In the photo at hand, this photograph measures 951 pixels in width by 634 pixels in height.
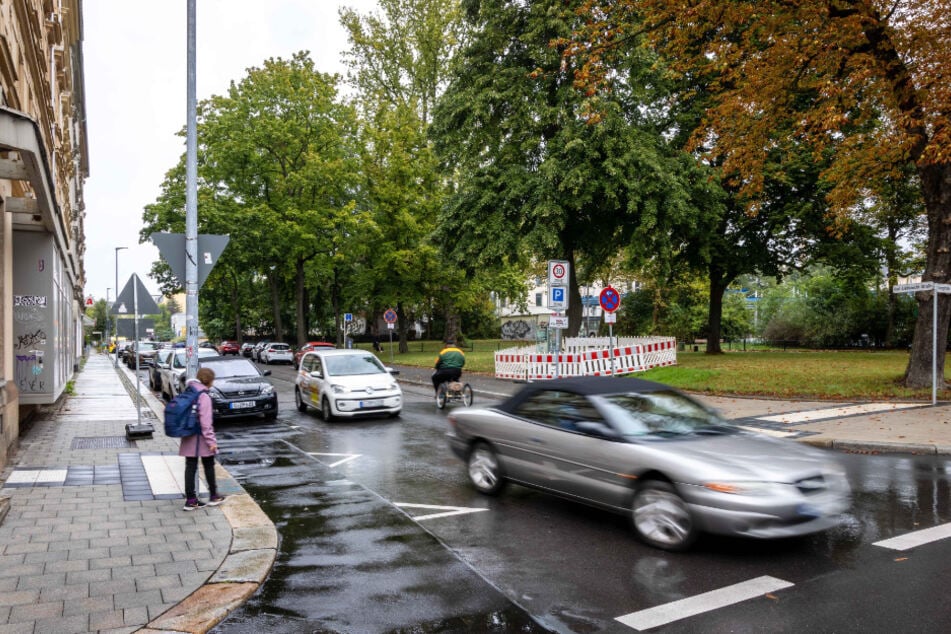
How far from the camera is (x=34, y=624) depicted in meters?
4.12

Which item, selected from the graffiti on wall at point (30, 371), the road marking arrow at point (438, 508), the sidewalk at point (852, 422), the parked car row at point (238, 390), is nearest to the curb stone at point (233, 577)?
the road marking arrow at point (438, 508)

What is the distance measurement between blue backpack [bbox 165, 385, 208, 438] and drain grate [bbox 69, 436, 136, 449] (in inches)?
197

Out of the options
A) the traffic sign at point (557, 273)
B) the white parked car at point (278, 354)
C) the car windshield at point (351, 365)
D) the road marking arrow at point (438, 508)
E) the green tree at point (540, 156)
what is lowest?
the white parked car at point (278, 354)

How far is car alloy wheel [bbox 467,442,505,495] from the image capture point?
7.51m

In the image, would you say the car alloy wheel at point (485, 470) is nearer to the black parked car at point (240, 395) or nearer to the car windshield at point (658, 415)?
the car windshield at point (658, 415)

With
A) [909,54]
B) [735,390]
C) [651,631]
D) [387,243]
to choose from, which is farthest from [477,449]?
[387,243]

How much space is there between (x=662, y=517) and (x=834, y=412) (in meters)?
10.1

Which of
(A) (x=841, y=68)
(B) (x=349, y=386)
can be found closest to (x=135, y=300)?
(B) (x=349, y=386)

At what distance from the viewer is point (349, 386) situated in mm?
14383

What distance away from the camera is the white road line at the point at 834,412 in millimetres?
13112

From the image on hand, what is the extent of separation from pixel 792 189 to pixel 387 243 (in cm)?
2148

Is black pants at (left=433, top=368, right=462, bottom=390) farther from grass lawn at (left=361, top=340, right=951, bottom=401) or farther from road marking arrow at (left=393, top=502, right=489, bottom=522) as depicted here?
road marking arrow at (left=393, top=502, right=489, bottom=522)

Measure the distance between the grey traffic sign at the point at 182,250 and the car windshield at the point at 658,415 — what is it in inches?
201

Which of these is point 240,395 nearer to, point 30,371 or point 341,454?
point 30,371
